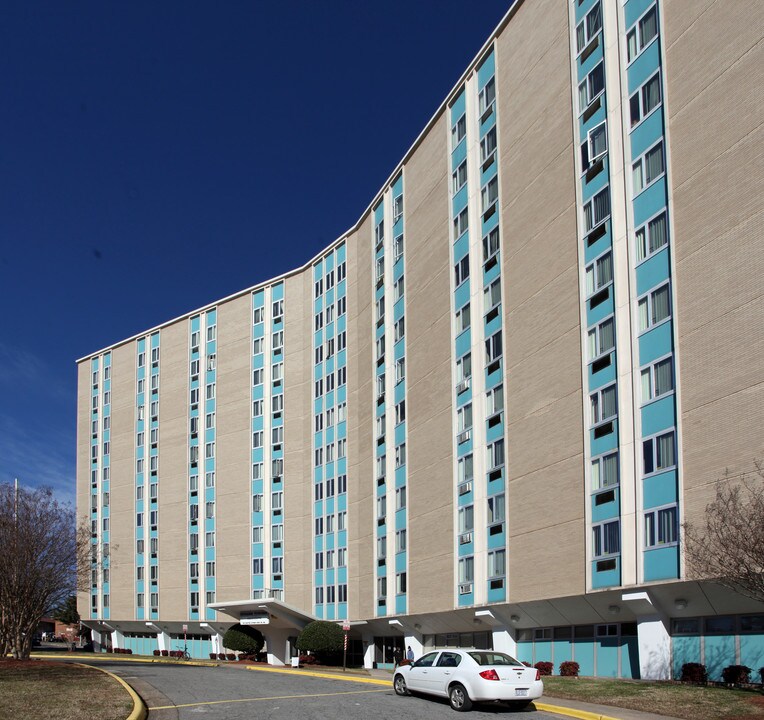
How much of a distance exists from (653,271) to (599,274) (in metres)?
2.91

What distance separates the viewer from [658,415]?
2989cm

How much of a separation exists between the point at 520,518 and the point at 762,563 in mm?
16470

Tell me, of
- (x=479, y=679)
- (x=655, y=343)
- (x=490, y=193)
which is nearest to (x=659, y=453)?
(x=655, y=343)

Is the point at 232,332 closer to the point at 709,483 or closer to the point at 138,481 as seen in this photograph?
the point at 138,481

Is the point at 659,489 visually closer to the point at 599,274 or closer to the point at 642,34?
the point at 599,274

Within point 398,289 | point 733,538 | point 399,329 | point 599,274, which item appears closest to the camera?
point 733,538

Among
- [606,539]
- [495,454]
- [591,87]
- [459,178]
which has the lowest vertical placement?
[606,539]

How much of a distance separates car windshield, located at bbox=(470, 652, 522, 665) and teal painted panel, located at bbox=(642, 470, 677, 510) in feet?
29.0

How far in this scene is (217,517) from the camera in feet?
230

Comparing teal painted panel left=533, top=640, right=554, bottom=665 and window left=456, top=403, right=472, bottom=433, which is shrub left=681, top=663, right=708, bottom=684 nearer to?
teal painted panel left=533, top=640, right=554, bottom=665

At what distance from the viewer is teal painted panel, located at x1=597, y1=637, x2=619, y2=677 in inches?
1323

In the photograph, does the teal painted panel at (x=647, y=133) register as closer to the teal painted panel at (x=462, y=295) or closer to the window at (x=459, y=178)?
the teal painted panel at (x=462, y=295)

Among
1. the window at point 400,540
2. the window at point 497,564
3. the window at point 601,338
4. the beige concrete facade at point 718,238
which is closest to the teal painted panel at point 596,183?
the beige concrete facade at point 718,238

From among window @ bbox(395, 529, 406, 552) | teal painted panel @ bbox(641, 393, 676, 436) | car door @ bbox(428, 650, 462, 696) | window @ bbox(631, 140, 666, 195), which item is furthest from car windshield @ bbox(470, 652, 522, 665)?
window @ bbox(395, 529, 406, 552)
